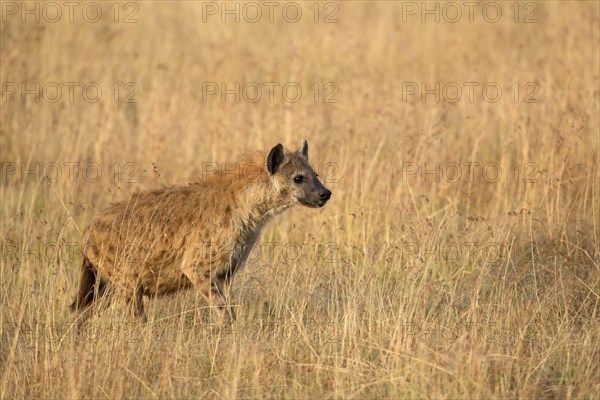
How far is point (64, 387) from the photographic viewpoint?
649cm

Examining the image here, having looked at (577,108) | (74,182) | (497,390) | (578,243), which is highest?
(577,108)

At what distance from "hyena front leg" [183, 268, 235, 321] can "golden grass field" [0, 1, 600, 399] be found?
203 mm

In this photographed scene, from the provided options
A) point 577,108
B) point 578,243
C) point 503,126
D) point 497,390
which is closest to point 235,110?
point 503,126

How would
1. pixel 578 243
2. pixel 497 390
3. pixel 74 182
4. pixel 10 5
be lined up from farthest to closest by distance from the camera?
pixel 10 5
pixel 74 182
pixel 578 243
pixel 497 390

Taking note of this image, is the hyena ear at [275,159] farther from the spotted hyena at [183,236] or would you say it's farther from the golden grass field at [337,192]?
the golden grass field at [337,192]

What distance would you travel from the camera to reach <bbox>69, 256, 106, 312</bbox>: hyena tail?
8.27 meters

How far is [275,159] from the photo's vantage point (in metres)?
8.70

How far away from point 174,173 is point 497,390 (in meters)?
6.89

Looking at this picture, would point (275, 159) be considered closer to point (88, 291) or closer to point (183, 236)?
point (183, 236)

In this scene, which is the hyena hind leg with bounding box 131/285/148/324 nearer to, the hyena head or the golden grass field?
the golden grass field

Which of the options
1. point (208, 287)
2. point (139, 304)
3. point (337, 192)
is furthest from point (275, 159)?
point (337, 192)

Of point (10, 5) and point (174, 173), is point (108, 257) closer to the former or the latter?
point (174, 173)

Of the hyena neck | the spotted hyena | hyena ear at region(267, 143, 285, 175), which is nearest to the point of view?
the spotted hyena

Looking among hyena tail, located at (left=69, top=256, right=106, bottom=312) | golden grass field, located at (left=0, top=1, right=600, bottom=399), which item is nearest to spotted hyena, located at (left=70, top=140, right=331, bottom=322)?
hyena tail, located at (left=69, top=256, right=106, bottom=312)
